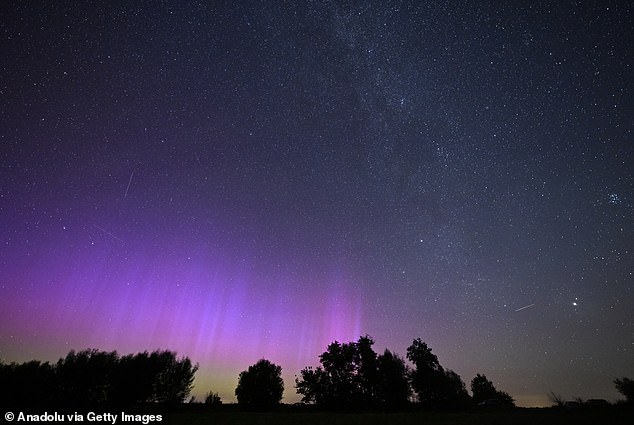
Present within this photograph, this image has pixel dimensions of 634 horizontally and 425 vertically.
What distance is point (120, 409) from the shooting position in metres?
57.1

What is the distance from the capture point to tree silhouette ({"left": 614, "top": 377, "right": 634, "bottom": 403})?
50.4 m

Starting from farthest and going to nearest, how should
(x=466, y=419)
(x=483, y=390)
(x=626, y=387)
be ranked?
(x=483, y=390), (x=626, y=387), (x=466, y=419)

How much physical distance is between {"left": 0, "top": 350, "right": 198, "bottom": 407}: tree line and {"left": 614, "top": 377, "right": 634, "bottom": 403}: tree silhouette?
80.2 m

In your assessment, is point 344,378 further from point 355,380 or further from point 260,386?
point 260,386

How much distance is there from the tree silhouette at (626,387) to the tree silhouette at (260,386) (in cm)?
6844

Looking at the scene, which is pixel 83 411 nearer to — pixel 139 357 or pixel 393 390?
pixel 139 357

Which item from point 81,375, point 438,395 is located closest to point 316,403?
point 438,395

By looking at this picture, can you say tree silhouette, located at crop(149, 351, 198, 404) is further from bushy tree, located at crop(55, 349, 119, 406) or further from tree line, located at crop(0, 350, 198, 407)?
bushy tree, located at crop(55, 349, 119, 406)

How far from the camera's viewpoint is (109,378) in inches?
2569

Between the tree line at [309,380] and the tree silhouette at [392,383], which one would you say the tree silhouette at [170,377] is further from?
the tree silhouette at [392,383]

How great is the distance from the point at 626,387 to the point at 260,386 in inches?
2843

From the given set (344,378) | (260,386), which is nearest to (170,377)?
(260,386)

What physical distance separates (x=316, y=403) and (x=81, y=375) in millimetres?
48850

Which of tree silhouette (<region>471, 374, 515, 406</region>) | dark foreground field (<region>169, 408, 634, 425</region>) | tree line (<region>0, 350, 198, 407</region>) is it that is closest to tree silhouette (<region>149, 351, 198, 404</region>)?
tree line (<region>0, 350, 198, 407</region>)
